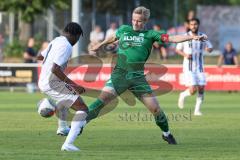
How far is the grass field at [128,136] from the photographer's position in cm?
1389

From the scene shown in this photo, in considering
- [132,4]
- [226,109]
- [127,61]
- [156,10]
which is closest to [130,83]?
[127,61]

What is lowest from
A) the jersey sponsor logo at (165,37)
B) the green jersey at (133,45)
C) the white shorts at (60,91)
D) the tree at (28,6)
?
the tree at (28,6)

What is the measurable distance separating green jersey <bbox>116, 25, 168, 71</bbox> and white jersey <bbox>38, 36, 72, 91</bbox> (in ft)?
4.15

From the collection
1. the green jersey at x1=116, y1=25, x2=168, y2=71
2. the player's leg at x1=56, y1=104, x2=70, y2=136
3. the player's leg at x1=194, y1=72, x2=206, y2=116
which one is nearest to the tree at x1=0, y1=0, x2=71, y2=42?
the player's leg at x1=194, y1=72, x2=206, y2=116

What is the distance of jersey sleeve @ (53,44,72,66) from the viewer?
1430cm

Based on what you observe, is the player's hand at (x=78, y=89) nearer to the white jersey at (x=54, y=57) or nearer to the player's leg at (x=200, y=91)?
the white jersey at (x=54, y=57)

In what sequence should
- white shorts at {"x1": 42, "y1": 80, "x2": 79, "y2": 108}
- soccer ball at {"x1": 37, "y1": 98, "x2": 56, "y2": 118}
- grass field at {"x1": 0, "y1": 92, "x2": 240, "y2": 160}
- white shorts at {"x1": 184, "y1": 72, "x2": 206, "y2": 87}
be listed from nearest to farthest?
grass field at {"x1": 0, "y1": 92, "x2": 240, "y2": 160} < white shorts at {"x1": 42, "y1": 80, "x2": 79, "y2": 108} < soccer ball at {"x1": 37, "y1": 98, "x2": 56, "y2": 118} < white shorts at {"x1": 184, "y1": 72, "x2": 206, "y2": 87}

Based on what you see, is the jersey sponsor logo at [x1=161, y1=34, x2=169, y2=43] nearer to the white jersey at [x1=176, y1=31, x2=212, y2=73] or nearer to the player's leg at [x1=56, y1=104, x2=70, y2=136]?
the player's leg at [x1=56, y1=104, x2=70, y2=136]

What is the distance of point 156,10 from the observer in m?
66.2

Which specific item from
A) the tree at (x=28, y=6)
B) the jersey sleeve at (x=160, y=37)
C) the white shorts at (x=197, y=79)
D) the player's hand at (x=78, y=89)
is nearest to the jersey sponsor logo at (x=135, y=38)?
the jersey sleeve at (x=160, y=37)

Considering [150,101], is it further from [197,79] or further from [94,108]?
[197,79]

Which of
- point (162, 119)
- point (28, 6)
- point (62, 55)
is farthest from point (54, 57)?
point (28, 6)

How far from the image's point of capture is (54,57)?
14.4m

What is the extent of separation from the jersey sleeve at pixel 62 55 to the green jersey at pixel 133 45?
150 cm
